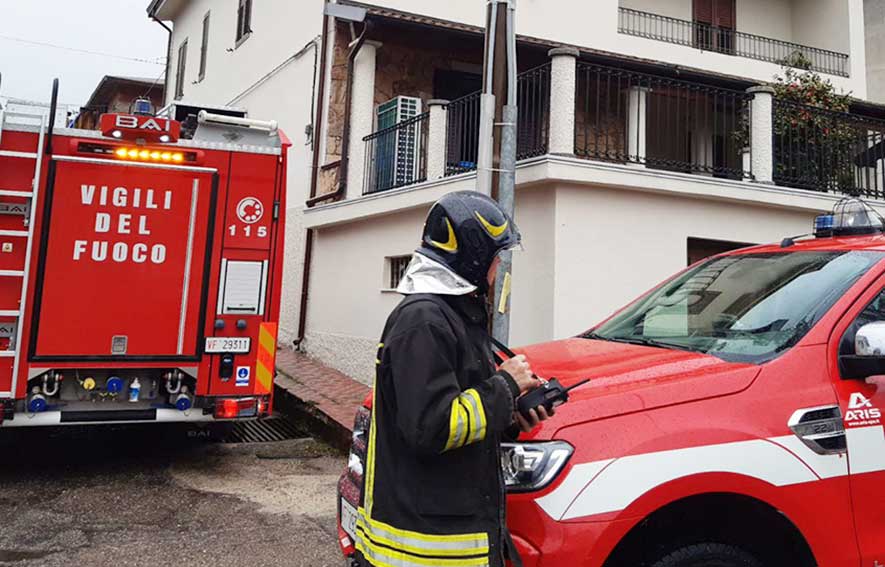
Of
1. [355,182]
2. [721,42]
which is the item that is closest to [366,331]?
[355,182]

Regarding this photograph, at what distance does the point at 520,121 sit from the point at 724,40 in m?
8.00

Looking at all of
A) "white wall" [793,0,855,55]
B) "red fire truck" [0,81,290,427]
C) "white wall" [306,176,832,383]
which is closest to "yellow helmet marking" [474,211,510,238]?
"red fire truck" [0,81,290,427]

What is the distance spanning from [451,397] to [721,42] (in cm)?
1499

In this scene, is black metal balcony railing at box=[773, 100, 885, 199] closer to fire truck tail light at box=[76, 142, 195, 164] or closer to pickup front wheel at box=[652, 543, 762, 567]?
fire truck tail light at box=[76, 142, 195, 164]

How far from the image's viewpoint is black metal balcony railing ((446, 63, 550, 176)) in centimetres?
795

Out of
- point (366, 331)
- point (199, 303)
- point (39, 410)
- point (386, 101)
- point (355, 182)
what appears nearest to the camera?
point (39, 410)

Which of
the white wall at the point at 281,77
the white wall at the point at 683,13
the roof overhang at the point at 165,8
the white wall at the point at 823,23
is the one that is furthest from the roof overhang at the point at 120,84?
the white wall at the point at 823,23

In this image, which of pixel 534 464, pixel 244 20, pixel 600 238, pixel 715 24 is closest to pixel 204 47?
pixel 244 20

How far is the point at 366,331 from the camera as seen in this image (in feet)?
30.7

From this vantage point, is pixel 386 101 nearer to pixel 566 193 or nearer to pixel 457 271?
pixel 566 193

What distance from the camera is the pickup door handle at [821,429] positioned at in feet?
8.09

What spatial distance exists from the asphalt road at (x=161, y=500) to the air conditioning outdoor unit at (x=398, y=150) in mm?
4015

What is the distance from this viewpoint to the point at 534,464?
7.46ft

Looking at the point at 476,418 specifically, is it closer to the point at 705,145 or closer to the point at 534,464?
the point at 534,464
